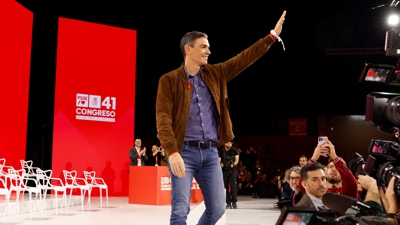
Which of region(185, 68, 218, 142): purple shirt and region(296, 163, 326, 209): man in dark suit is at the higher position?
region(185, 68, 218, 142): purple shirt

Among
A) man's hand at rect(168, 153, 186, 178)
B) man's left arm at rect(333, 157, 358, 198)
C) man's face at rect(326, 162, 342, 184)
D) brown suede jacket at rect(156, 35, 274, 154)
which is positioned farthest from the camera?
man's face at rect(326, 162, 342, 184)

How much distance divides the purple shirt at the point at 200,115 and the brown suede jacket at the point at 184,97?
0.10 feet

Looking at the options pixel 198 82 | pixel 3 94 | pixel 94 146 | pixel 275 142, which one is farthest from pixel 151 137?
pixel 198 82

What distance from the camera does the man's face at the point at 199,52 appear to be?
255cm

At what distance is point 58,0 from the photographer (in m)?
11.3

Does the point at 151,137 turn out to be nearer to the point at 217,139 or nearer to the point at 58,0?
the point at 58,0

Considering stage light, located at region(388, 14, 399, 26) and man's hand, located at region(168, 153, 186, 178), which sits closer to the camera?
man's hand, located at region(168, 153, 186, 178)

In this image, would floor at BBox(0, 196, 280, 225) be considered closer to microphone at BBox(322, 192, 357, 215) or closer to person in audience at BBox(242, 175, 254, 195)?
microphone at BBox(322, 192, 357, 215)

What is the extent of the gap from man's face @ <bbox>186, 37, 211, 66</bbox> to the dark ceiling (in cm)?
906

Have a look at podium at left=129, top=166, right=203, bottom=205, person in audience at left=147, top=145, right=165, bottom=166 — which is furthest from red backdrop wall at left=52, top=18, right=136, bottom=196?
podium at left=129, top=166, right=203, bottom=205

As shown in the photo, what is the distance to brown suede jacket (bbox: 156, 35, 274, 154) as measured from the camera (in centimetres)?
242

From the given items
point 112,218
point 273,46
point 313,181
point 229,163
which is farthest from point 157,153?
point 313,181

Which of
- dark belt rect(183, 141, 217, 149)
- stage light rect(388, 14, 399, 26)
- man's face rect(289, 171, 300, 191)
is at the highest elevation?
stage light rect(388, 14, 399, 26)

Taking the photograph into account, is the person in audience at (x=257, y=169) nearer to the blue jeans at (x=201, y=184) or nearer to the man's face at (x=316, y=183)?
the man's face at (x=316, y=183)
